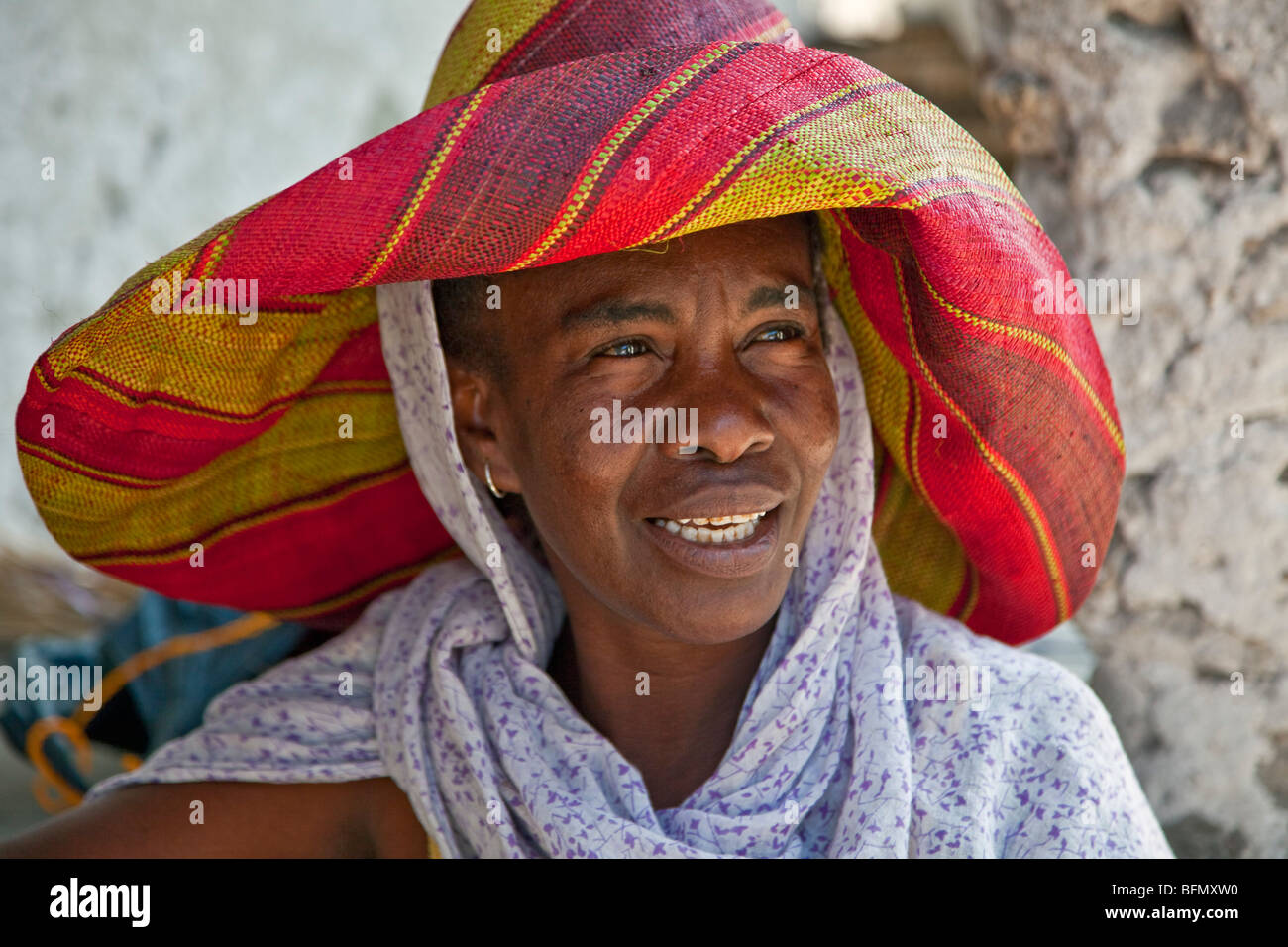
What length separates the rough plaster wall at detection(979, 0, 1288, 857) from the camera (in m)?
1.86

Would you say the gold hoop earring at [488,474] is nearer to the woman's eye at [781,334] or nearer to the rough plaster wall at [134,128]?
the woman's eye at [781,334]

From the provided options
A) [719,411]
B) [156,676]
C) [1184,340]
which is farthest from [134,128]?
[1184,340]

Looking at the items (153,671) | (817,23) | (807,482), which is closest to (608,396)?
(807,482)

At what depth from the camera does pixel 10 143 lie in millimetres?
3098

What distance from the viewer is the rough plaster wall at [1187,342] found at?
186 centimetres

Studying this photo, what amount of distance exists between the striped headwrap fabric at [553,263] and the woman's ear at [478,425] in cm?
19

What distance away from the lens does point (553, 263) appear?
1458 mm

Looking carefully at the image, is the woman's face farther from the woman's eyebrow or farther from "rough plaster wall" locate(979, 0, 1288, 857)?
"rough plaster wall" locate(979, 0, 1288, 857)

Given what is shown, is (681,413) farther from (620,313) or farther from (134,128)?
(134,128)

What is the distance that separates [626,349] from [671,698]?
1.69 ft

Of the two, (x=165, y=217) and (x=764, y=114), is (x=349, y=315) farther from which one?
(x=165, y=217)

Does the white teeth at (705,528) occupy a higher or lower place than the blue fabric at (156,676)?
higher

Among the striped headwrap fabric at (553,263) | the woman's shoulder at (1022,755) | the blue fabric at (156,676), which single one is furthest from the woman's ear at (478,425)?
the blue fabric at (156,676)
